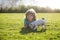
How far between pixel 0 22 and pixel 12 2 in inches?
10.9

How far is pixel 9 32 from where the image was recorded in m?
2.10

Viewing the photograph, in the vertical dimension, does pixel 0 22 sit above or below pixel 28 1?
below

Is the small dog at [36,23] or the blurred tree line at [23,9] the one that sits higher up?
the blurred tree line at [23,9]

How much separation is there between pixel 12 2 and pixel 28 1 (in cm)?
19

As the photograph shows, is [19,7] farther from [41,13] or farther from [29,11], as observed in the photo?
[41,13]

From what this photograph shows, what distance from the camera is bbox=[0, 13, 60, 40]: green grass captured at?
2066 mm

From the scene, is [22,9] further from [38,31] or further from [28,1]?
[38,31]

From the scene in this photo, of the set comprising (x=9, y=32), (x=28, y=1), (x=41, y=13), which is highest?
(x=28, y=1)

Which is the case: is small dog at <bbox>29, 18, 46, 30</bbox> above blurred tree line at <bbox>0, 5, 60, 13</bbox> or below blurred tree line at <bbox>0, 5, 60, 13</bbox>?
below

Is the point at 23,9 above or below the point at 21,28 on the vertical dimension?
above

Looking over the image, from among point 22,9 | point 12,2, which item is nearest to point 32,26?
point 22,9

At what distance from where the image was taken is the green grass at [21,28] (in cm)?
207

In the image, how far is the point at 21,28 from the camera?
2.12 meters

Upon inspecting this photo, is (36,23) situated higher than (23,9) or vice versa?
(23,9)
